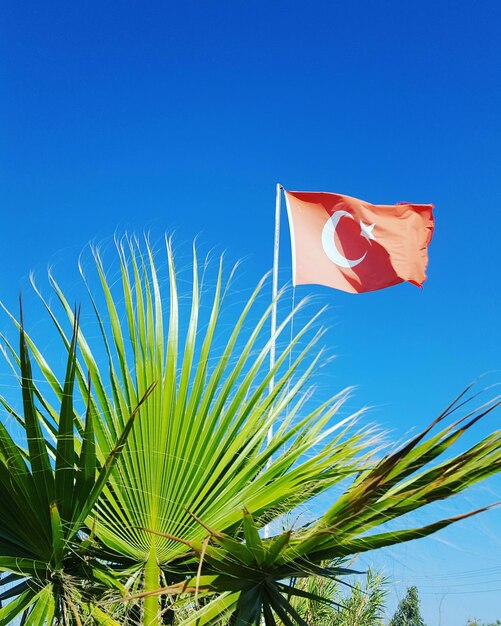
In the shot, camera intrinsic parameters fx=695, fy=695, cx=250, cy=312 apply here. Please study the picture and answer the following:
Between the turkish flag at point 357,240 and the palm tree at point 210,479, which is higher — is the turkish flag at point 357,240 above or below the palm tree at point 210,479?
above

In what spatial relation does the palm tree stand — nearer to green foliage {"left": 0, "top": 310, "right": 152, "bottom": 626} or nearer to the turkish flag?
green foliage {"left": 0, "top": 310, "right": 152, "bottom": 626}

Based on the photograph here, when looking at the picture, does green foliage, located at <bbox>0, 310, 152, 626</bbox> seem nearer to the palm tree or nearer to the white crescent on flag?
the palm tree

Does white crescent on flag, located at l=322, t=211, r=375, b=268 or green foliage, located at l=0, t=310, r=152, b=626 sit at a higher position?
white crescent on flag, located at l=322, t=211, r=375, b=268

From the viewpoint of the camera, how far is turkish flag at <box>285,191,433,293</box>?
9.21 metres

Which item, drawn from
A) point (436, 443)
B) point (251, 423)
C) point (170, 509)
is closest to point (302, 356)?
point (251, 423)

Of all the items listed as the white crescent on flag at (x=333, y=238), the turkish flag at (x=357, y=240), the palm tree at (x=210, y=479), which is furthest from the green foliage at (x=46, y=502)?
the white crescent on flag at (x=333, y=238)

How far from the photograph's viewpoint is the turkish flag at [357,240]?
363 inches

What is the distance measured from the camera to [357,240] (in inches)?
374

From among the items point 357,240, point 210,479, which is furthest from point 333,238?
point 210,479

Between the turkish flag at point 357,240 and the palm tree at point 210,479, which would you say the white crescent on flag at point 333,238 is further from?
the palm tree at point 210,479

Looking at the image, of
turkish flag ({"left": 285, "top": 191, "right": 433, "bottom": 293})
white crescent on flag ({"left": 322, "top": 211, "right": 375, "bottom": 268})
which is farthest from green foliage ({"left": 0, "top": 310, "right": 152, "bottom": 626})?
white crescent on flag ({"left": 322, "top": 211, "right": 375, "bottom": 268})

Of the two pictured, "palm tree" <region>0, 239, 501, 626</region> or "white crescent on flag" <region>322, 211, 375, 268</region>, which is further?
"white crescent on flag" <region>322, 211, 375, 268</region>

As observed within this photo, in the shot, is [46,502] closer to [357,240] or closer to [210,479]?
[210,479]

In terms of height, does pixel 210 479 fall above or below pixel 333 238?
below
